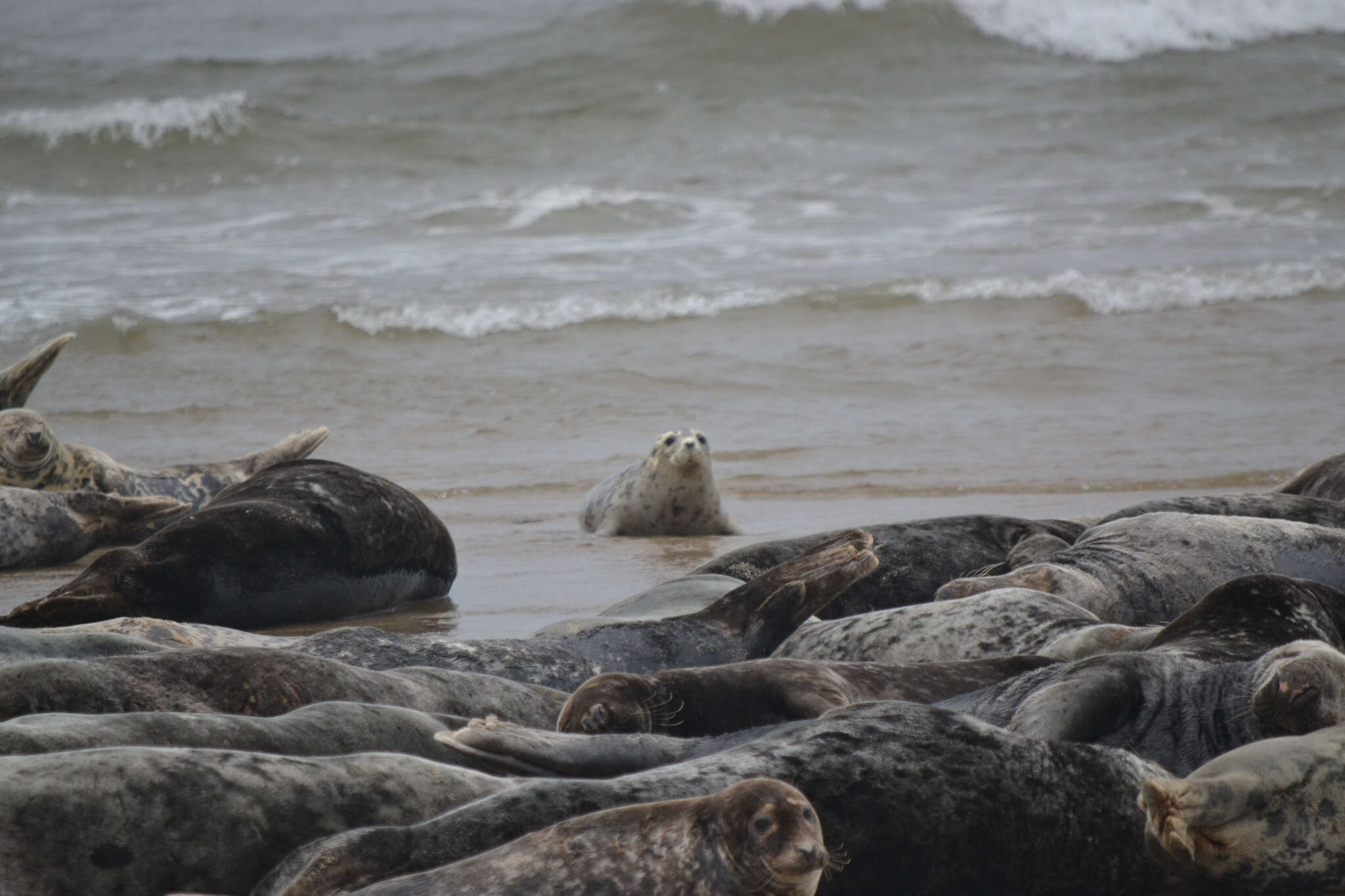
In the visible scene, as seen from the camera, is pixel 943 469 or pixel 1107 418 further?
pixel 1107 418

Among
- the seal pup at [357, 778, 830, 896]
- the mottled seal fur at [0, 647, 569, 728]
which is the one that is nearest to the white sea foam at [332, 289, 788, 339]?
the mottled seal fur at [0, 647, 569, 728]

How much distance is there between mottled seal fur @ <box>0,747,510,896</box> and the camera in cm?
171

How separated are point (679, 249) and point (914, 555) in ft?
39.2

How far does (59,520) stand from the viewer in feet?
19.5

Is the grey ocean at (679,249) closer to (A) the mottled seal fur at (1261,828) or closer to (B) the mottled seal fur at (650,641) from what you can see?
(B) the mottled seal fur at (650,641)

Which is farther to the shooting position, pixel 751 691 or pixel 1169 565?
pixel 1169 565

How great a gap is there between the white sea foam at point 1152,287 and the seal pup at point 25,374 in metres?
8.33

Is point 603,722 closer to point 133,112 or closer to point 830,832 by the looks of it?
point 830,832

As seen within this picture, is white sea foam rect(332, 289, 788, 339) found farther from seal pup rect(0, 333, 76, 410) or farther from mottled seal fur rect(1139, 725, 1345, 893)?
mottled seal fur rect(1139, 725, 1345, 893)

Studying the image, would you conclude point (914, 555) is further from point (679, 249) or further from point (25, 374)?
point (679, 249)

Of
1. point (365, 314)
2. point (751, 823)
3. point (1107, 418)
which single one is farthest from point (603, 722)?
point (365, 314)

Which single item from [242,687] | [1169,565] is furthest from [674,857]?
[1169,565]

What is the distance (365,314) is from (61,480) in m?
7.13

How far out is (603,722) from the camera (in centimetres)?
259
